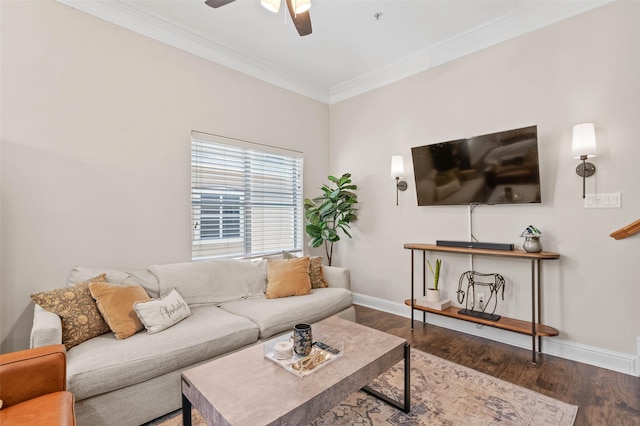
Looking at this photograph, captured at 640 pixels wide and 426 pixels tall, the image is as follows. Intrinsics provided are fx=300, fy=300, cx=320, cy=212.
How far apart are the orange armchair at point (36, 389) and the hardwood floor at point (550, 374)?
8.40 ft

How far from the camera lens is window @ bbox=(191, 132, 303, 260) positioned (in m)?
3.20

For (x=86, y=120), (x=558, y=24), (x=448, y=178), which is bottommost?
(x=448, y=178)

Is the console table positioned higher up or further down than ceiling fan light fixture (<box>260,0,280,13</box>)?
further down

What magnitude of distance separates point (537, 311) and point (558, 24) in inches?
100

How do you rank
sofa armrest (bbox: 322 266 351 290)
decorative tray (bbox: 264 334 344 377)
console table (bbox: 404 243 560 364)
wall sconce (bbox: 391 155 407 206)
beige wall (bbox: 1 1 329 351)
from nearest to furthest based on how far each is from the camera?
decorative tray (bbox: 264 334 344 377)
beige wall (bbox: 1 1 329 351)
console table (bbox: 404 243 560 364)
sofa armrest (bbox: 322 266 351 290)
wall sconce (bbox: 391 155 407 206)

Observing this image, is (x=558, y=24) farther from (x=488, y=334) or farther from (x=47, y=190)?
(x=47, y=190)

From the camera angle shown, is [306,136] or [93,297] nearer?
[93,297]

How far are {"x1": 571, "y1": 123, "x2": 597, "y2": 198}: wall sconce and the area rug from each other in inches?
68.2

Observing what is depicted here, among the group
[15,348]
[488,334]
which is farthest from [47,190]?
[488,334]

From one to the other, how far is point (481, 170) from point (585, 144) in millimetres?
777

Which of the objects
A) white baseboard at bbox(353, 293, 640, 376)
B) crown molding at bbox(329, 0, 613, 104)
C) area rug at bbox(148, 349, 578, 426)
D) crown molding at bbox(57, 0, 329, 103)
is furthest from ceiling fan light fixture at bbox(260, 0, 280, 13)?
white baseboard at bbox(353, 293, 640, 376)

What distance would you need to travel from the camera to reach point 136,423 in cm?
171

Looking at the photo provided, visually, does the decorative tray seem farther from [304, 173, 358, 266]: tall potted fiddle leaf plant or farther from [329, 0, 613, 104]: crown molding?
[329, 0, 613, 104]: crown molding

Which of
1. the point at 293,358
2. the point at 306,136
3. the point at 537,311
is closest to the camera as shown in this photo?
the point at 293,358
